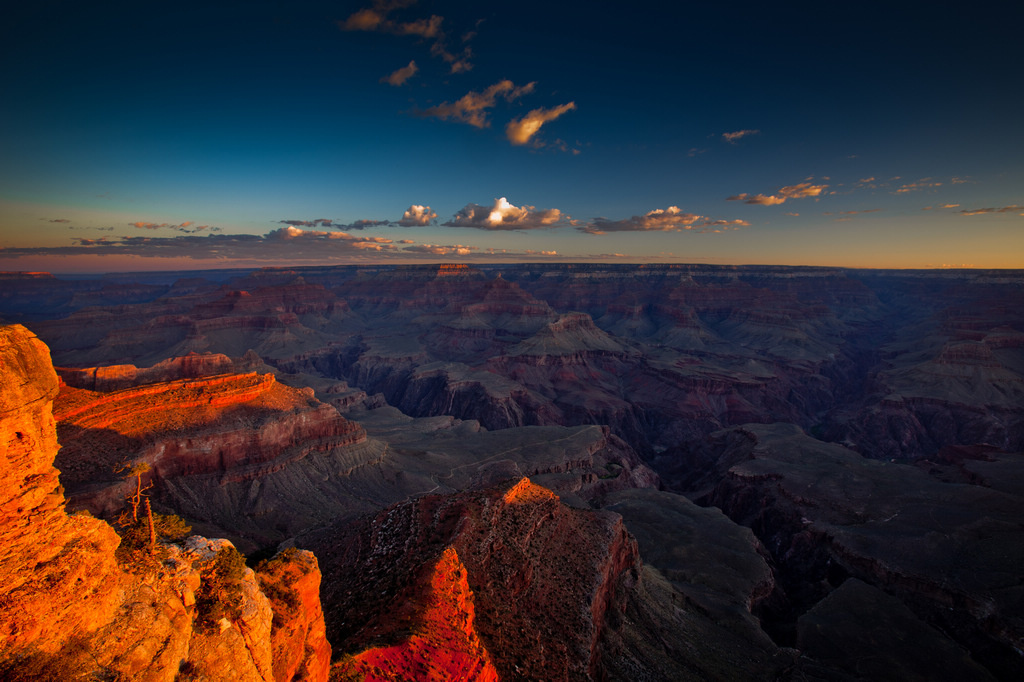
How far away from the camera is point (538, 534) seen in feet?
104

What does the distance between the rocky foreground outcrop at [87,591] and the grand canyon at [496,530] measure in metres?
0.05

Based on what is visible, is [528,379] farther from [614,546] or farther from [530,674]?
[530,674]

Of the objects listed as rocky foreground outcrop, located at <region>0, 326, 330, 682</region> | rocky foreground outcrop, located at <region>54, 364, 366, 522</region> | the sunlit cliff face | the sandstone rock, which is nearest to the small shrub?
rocky foreground outcrop, located at <region>0, 326, 330, 682</region>

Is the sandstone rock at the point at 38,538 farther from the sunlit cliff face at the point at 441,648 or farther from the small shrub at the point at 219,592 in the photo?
the sunlit cliff face at the point at 441,648

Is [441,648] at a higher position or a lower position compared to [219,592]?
lower

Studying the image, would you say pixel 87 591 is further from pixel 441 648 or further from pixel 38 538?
pixel 441 648

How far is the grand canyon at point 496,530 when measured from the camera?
11.0 m

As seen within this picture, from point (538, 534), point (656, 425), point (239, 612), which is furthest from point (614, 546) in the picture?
point (656, 425)

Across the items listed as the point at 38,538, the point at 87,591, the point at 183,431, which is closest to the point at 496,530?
the point at 87,591

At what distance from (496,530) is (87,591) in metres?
21.7

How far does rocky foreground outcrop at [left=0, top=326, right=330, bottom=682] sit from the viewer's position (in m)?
9.02

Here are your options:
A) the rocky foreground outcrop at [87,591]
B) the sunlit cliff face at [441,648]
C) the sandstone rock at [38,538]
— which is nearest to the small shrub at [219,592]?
the rocky foreground outcrop at [87,591]

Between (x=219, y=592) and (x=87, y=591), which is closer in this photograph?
(x=87, y=591)

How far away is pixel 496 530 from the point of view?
1131 inches
